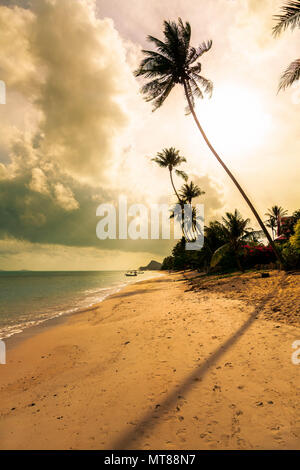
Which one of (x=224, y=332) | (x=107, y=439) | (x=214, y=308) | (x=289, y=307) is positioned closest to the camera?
(x=107, y=439)

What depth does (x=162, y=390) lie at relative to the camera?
3.35 m

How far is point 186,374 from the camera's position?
3.74 metres

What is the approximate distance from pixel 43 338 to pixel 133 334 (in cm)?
406

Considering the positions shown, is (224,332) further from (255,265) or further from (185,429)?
(255,265)

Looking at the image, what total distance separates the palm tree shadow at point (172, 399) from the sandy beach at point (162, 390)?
0.6 inches

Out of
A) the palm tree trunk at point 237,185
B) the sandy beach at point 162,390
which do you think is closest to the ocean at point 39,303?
the sandy beach at point 162,390

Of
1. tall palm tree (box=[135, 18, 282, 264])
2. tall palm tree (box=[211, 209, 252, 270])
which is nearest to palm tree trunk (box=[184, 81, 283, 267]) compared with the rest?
tall palm tree (box=[135, 18, 282, 264])

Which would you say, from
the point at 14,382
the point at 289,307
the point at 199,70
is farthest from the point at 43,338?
the point at 199,70

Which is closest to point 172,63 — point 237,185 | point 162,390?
point 237,185

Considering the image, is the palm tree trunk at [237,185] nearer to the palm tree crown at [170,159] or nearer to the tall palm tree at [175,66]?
the tall palm tree at [175,66]

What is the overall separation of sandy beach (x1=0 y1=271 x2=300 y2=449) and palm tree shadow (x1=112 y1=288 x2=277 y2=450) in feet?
0.05

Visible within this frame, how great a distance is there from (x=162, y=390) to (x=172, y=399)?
0.29m

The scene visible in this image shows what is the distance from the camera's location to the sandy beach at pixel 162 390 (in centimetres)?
246

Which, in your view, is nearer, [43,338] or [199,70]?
[43,338]
